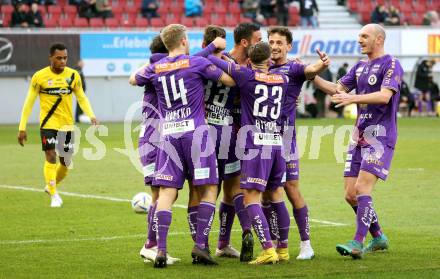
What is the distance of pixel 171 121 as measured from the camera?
9.88 metres

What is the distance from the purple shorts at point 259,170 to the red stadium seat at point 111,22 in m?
26.2

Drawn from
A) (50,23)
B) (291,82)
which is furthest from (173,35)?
(50,23)

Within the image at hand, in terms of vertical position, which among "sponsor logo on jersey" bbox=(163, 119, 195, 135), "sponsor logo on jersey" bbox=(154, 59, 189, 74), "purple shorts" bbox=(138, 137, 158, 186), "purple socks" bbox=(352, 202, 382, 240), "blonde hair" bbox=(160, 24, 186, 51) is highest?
"blonde hair" bbox=(160, 24, 186, 51)

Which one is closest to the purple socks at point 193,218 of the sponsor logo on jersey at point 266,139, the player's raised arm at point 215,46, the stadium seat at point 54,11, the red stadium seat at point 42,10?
the sponsor logo on jersey at point 266,139

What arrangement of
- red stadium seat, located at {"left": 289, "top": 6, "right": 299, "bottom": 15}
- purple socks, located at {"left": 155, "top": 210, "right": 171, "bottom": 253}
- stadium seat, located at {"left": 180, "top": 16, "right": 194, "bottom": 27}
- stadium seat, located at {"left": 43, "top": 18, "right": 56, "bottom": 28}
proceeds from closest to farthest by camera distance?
purple socks, located at {"left": 155, "top": 210, "right": 171, "bottom": 253}
stadium seat, located at {"left": 43, "top": 18, "right": 56, "bottom": 28}
stadium seat, located at {"left": 180, "top": 16, "right": 194, "bottom": 27}
red stadium seat, located at {"left": 289, "top": 6, "right": 299, "bottom": 15}

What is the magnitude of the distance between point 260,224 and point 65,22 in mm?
26741

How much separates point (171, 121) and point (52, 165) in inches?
227

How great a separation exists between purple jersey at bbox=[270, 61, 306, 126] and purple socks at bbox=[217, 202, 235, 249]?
1.14m

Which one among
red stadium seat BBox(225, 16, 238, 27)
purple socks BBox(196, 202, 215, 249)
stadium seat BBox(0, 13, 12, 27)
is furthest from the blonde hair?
red stadium seat BBox(225, 16, 238, 27)

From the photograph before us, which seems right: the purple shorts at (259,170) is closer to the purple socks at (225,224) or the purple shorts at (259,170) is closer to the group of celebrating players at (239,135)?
the group of celebrating players at (239,135)

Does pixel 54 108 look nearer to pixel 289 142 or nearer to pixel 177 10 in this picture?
pixel 289 142

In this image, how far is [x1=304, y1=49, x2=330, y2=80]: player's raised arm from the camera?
32.2 feet

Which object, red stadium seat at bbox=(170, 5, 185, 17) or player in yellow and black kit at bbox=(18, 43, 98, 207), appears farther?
red stadium seat at bbox=(170, 5, 185, 17)

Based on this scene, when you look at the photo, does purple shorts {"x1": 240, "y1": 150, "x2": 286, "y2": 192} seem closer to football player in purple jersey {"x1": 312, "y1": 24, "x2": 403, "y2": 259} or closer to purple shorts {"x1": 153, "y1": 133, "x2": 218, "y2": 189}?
purple shorts {"x1": 153, "y1": 133, "x2": 218, "y2": 189}
